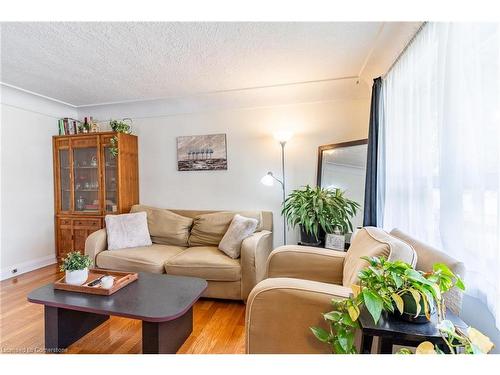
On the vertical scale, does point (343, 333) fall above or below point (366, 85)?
below

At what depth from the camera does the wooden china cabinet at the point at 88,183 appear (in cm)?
320

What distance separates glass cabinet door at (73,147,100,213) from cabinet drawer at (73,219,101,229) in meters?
0.16

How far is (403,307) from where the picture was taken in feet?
2.82

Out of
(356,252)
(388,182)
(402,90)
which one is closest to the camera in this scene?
(356,252)

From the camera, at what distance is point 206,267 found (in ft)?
7.38

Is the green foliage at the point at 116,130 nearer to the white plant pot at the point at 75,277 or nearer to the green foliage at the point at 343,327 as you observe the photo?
the white plant pot at the point at 75,277

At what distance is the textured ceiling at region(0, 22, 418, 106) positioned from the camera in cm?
166

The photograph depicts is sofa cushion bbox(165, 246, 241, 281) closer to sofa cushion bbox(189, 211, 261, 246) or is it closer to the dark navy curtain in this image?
sofa cushion bbox(189, 211, 261, 246)

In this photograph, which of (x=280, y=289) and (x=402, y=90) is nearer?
(x=280, y=289)

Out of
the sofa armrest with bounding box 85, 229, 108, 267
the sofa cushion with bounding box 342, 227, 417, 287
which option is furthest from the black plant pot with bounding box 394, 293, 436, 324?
the sofa armrest with bounding box 85, 229, 108, 267
